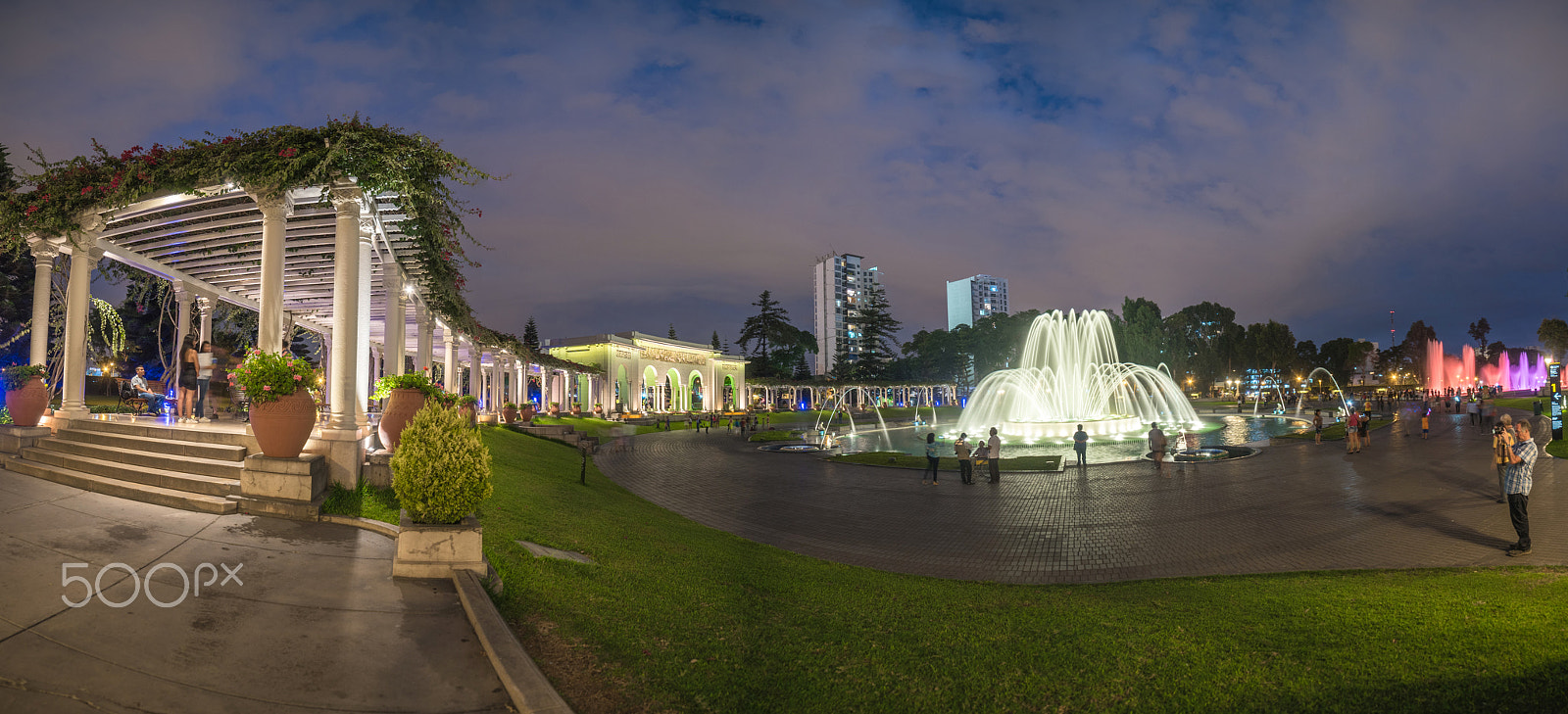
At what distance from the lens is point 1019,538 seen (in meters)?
11.0

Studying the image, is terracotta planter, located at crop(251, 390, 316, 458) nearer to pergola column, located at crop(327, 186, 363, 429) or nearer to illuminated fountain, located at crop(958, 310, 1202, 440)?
pergola column, located at crop(327, 186, 363, 429)

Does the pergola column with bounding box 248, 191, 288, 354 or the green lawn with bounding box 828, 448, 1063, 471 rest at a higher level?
the pergola column with bounding box 248, 191, 288, 354

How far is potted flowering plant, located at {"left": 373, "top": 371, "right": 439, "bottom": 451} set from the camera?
11359 millimetres

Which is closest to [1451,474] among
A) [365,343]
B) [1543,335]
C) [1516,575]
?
[1516,575]

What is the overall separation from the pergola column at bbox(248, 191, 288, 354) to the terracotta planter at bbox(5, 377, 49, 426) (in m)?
6.27

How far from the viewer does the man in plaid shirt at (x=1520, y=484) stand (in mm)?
9023

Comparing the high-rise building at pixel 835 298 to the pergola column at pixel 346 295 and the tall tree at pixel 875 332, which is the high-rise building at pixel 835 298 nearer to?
the tall tree at pixel 875 332

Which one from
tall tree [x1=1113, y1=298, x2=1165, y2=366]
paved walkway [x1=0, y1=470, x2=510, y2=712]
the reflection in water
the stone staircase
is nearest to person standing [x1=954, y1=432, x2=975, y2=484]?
the reflection in water

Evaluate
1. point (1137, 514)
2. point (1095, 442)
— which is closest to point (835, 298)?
point (1095, 442)

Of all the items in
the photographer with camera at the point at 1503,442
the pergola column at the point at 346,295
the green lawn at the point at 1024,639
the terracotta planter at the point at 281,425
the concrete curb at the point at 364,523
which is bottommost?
the green lawn at the point at 1024,639

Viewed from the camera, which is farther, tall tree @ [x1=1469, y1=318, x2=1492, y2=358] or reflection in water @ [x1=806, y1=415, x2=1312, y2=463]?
tall tree @ [x1=1469, y1=318, x2=1492, y2=358]

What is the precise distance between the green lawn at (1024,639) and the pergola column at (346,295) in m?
3.49

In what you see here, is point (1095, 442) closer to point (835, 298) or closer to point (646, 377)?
point (646, 377)

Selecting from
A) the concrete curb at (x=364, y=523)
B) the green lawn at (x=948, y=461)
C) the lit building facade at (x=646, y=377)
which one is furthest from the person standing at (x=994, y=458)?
the lit building facade at (x=646, y=377)
